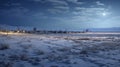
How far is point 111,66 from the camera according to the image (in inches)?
496

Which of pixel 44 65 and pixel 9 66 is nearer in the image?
pixel 9 66

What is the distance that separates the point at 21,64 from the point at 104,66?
5211mm

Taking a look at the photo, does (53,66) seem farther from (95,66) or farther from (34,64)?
(95,66)

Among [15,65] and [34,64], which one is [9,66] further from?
[34,64]

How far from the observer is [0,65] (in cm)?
1213

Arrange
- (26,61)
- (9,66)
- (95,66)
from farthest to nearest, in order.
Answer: (26,61), (95,66), (9,66)

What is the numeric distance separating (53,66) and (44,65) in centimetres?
59

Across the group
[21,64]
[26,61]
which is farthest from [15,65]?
[26,61]

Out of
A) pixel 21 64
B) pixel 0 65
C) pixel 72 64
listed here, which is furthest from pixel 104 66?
pixel 0 65

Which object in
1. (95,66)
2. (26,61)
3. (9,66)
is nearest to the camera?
(9,66)

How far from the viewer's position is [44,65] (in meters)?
12.6

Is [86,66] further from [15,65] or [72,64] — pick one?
[15,65]

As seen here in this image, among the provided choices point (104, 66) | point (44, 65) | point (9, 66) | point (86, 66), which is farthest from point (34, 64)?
point (104, 66)

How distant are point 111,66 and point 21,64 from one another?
5.65m
